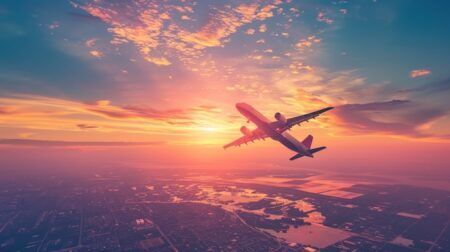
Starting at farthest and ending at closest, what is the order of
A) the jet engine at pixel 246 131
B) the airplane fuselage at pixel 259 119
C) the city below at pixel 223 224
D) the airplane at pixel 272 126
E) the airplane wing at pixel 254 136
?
the city below at pixel 223 224
the jet engine at pixel 246 131
the airplane wing at pixel 254 136
the airplane fuselage at pixel 259 119
the airplane at pixel 272 126

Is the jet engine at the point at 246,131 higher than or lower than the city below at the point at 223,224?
higher

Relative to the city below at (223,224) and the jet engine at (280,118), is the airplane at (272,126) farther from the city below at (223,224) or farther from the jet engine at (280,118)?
the city below at (223,224)

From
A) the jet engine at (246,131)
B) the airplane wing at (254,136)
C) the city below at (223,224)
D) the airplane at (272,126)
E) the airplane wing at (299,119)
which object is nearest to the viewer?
the airplane wing at (299,119)

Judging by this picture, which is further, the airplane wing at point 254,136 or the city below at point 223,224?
the city below at point 223,224

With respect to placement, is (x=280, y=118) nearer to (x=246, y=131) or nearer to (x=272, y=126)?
(x=272, y=126)

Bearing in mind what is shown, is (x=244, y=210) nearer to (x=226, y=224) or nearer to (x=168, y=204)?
(x=226, y=224)

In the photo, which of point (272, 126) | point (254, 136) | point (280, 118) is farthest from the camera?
point (254, 136)

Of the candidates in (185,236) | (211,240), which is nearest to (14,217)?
(185,236)

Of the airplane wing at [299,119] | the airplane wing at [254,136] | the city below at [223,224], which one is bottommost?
the city below at [223,224]

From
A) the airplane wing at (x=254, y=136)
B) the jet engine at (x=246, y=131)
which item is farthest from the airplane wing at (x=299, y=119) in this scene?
the jet engine at (x=246, y=131)

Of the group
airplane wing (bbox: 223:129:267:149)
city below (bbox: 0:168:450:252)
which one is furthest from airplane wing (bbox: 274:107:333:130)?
city below (bbox: 0:168:450:252)

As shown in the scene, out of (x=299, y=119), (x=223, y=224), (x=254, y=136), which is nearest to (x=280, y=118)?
(x=299, y=119)
